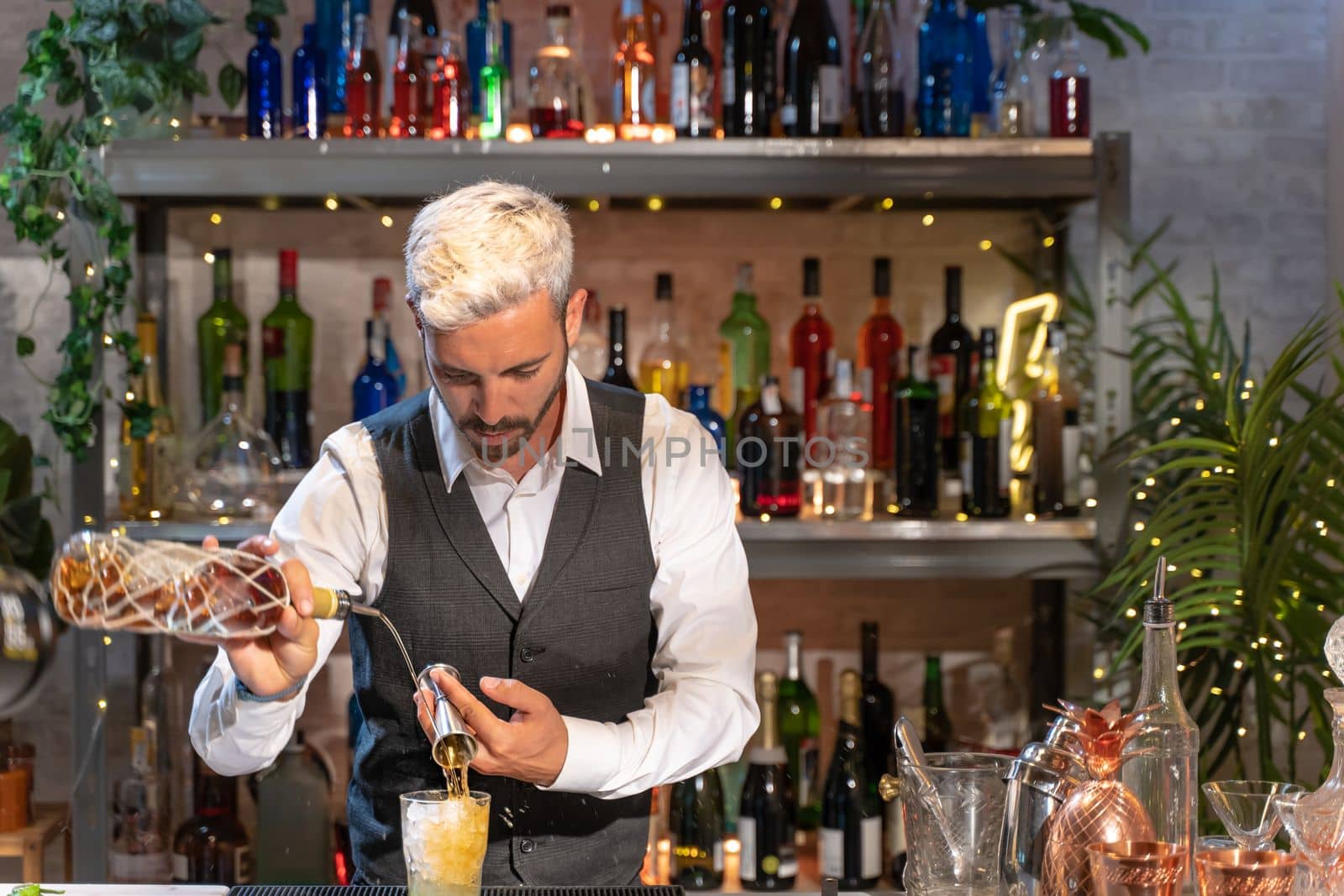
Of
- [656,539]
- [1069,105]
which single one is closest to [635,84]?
[1069,105]

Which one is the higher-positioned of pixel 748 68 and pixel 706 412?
pixel 748 68

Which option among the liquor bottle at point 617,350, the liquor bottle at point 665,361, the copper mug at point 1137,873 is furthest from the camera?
the liquor bottle at point 665,361

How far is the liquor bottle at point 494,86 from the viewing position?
7.29ft

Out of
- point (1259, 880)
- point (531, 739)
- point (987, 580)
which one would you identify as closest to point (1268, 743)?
point (987, 580)

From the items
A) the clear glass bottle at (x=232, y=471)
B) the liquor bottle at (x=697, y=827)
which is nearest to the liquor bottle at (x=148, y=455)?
the clear glass bottle at (x=232, y=471)

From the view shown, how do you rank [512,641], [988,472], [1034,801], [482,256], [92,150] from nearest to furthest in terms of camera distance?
[1034,801]
[482,256]
[512,641]
[92,150]
[988,472]

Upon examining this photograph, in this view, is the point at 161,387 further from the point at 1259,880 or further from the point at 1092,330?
the point at 1259,880

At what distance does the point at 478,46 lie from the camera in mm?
2371

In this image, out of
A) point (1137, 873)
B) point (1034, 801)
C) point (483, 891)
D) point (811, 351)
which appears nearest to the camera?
point (1137, 873)

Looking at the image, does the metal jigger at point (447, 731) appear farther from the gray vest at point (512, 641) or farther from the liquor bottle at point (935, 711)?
the liquor bottle at point (935, 711)

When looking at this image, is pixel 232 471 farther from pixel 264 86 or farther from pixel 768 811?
pixel 768 811

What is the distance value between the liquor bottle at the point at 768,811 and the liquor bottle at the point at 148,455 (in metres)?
1.08

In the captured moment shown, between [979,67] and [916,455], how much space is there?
2.35 feet

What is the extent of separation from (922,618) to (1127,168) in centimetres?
94
